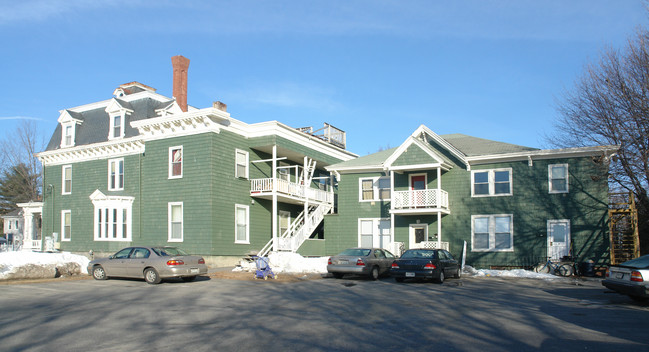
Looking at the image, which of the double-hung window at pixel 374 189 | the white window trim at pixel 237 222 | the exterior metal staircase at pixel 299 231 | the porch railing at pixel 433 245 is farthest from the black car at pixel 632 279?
the white window trim at pixel 237 222

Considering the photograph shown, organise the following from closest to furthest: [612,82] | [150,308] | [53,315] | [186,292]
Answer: [53,315] → [150,308] → [186,292] → [612,82]

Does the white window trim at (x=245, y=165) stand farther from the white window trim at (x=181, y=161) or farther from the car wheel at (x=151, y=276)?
the car wheel at (x=151, y=276)

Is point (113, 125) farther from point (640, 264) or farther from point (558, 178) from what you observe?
point (640, 264)

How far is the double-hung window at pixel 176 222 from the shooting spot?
2758 cm

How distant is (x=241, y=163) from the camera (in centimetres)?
2870

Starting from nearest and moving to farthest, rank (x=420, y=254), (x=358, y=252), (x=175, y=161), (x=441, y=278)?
(x=441, y=278) → (x=420, y=254) → (x=358, y=252) → (x=175, y=161)

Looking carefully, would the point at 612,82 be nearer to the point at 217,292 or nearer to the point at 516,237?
the point at 516,237

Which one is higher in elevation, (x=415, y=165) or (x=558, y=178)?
(x=415, y=165)

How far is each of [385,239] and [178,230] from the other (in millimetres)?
11268

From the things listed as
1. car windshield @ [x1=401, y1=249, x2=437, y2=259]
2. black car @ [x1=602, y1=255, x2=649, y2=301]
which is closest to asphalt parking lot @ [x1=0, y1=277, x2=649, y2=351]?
black car @ [x1=602, y1=255, x2=649, y2=301]

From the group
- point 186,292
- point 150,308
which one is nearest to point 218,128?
point 186,292

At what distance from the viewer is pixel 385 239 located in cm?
2859

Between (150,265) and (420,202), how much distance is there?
13.7 m

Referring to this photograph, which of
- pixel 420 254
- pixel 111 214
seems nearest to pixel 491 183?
pixel 420 254
